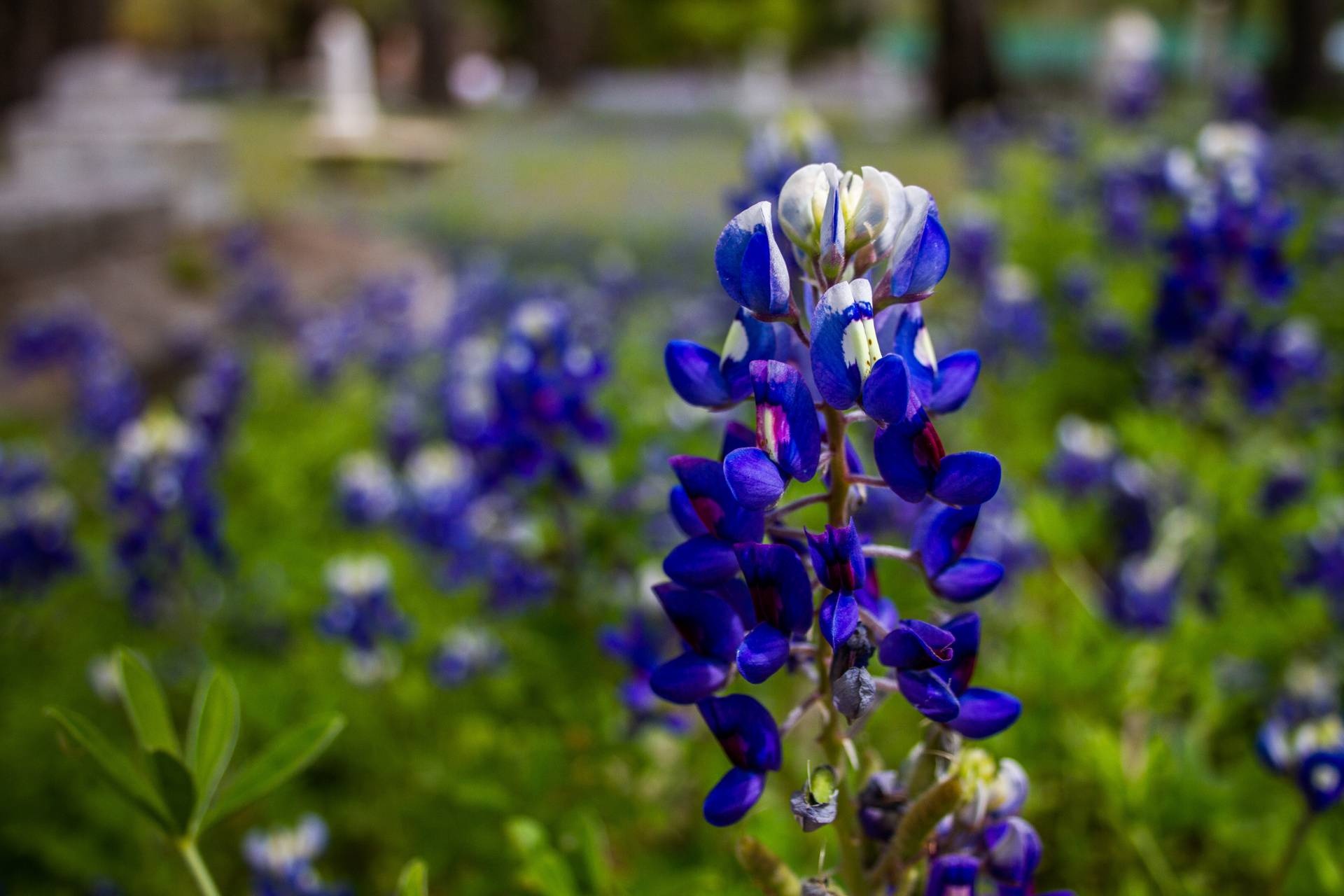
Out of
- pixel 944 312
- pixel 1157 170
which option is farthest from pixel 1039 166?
pixel 1157 170

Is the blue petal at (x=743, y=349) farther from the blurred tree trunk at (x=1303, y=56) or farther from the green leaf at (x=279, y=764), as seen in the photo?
the blurred tree trunk at (x=1303, y=56)

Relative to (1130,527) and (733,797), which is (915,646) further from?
(1130,527)

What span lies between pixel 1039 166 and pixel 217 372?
16.5 feet

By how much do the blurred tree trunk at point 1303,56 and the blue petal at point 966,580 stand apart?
35.7ft

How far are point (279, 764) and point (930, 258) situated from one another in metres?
0.77

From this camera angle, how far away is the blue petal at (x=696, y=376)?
2.91 feet

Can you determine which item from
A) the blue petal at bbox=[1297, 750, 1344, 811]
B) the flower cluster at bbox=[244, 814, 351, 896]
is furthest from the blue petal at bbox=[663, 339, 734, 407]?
the flower cluster at bbox=[244, 814, 351, 896]

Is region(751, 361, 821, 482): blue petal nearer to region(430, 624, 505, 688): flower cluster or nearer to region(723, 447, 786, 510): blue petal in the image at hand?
region(723, 447, 786, 510): blue petal

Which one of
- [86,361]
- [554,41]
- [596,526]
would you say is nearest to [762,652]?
[596,526]

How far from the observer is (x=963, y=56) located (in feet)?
39.7

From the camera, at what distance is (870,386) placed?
78cm

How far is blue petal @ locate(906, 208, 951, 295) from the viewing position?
2.75ft

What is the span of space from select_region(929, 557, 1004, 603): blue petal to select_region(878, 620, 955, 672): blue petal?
3.2 inches

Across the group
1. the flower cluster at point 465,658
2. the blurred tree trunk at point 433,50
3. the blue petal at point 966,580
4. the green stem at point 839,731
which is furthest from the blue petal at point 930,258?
the blurred tree trunk at point 433,50
